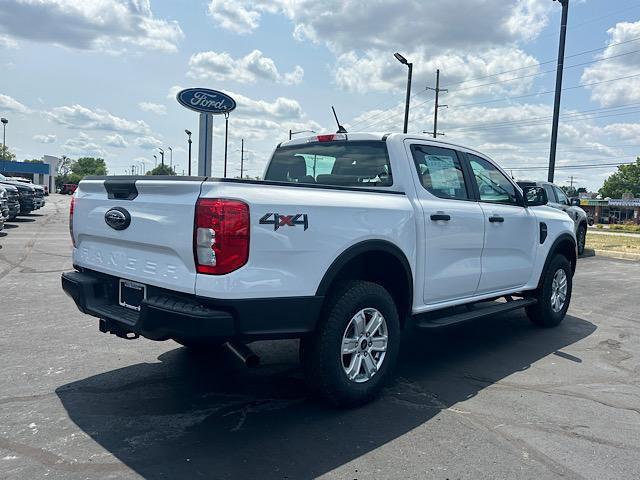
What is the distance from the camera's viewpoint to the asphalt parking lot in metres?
3.18

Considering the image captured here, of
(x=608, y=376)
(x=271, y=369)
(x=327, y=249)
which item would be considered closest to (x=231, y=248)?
(x=327, y=249)

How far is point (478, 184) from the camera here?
215 inches

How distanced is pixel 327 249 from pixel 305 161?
185 cm

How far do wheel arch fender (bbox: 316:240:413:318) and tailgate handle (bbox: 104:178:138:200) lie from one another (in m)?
1.41

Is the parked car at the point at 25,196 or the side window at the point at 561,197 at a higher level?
the side window at the point at 561,197

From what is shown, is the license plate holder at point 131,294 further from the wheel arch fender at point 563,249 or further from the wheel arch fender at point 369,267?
the wheel arch fender at point 563,249

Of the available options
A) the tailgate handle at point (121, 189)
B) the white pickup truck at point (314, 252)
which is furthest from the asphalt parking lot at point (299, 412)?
the tailgate handle at point (121, 189)

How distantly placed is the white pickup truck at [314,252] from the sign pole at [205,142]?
27.3 ft

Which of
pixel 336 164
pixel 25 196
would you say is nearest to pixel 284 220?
pixel 336 164

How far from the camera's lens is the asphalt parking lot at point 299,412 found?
318cm

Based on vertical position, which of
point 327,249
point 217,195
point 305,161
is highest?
point 305,161

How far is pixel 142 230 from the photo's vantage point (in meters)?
3.64

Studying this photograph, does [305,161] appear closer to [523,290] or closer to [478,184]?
[478,184]

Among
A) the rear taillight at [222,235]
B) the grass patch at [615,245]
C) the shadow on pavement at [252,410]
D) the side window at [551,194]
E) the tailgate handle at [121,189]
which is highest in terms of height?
the side window at [551,194]
